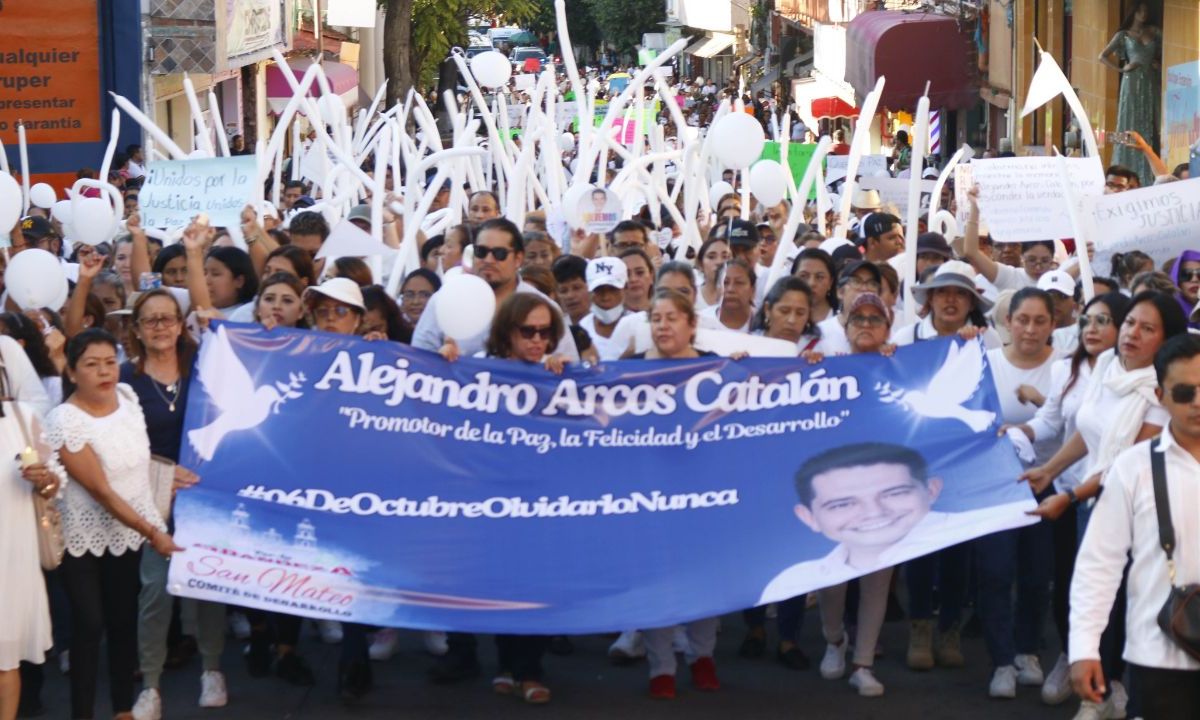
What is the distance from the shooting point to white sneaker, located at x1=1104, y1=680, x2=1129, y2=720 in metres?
7.12

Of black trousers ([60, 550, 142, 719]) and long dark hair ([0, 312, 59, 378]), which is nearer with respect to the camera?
black trousers ([60, 550, 142, 719])

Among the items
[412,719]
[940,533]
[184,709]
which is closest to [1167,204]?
[940,533]

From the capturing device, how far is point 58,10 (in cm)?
2217

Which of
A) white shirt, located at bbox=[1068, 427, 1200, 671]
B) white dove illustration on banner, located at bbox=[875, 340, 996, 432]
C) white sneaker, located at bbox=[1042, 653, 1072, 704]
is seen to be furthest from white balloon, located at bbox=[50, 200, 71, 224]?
white shirt, located at bbox=[1068, 427, 1200, 671]

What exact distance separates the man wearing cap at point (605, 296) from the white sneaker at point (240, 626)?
1.97 meters

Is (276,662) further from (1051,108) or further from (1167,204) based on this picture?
(1051,108)

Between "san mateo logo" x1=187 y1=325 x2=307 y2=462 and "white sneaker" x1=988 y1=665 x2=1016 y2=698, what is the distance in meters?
2.86

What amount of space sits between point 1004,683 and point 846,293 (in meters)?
1.99

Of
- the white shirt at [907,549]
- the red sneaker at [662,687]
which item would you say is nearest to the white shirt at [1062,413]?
the white shirt at [907,549]

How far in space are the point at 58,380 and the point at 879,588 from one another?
3233 millimetres

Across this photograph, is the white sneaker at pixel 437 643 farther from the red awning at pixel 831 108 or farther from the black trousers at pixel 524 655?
the red awning at pixel 831 108

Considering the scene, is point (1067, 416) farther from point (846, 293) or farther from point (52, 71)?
point (52, 71)

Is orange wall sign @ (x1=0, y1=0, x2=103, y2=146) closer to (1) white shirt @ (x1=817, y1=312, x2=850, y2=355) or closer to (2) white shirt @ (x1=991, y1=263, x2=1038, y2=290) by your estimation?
(2) white shirt @ (x1=991, y1=263, x2=1038, y2=290)

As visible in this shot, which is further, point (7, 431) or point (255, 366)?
point (255, 366)
